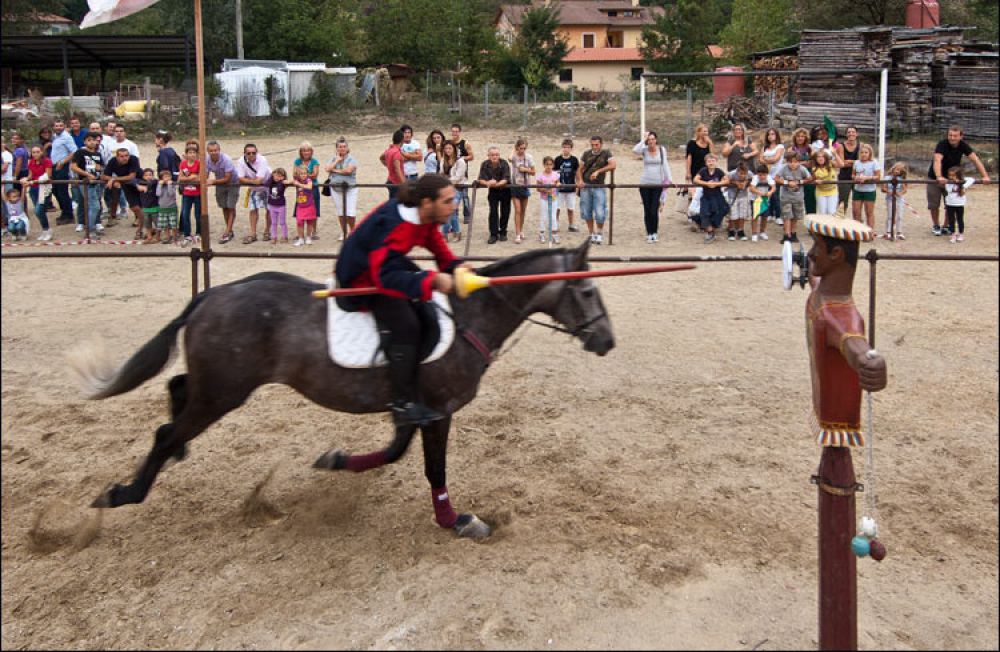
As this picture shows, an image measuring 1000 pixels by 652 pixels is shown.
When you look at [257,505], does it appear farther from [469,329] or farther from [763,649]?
[763,649]

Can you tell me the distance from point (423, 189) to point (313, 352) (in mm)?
1144

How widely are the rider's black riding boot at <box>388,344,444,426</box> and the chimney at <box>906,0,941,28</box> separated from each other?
25.0m

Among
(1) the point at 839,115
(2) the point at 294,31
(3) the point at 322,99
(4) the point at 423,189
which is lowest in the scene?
(4) the point at 423,189

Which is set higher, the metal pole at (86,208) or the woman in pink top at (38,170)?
the woman in pink top at (38,170)

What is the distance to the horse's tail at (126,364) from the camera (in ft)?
16.8

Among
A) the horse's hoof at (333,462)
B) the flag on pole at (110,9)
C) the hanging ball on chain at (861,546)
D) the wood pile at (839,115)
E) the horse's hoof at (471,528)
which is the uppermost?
the wood pile at (839,115)

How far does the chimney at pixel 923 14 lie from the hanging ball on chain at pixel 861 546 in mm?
25852

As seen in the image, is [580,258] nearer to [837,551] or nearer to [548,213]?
[837,551]

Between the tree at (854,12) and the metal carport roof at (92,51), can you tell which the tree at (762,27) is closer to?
the tree at (854,12)

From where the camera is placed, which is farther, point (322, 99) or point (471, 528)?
point (322, 99)

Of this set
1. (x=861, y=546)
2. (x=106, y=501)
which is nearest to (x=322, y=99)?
(x=106, y=501)

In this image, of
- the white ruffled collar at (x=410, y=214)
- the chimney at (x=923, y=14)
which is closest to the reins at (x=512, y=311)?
the white ruffled collar at (x=410, y=214)

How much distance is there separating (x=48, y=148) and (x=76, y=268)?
15.8 ft

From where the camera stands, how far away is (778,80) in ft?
95.4
